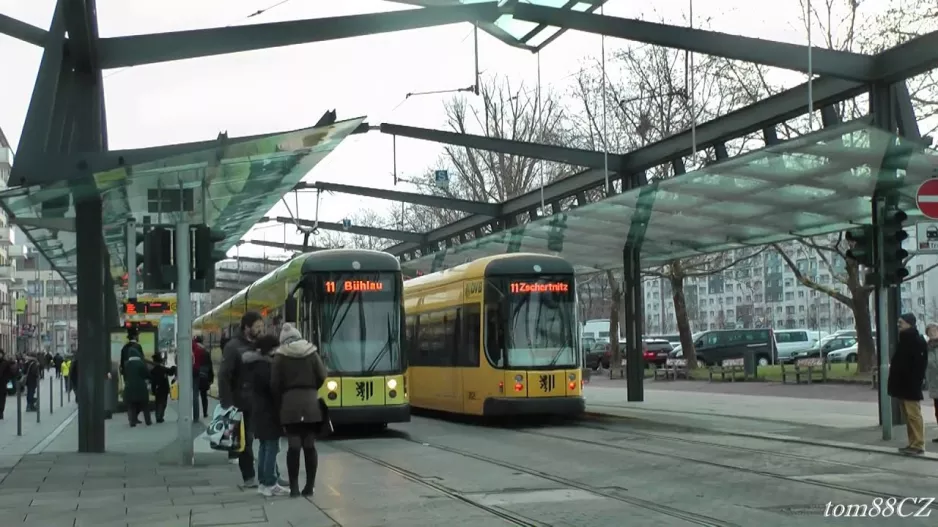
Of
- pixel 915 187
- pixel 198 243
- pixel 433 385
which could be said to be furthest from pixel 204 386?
pixel 915 187

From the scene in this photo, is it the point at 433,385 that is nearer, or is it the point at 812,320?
the point at 433,385

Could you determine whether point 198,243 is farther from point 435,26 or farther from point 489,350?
point 489,350

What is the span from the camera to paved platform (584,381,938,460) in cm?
1931

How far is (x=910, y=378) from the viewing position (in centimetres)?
1616

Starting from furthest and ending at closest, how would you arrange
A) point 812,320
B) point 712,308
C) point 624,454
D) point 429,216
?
point 712,308
point 812,320
point 429,216
point 624,454

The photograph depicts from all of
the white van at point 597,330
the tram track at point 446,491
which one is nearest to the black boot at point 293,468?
the tram track at point 446,491

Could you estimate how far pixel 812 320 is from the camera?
144m

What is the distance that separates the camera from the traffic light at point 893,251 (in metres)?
17.6

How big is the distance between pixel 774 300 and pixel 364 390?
13831cm

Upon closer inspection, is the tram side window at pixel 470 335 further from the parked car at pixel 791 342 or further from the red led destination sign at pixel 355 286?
the parked car at pixel 791 342

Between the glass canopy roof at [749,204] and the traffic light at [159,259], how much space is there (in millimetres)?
8014

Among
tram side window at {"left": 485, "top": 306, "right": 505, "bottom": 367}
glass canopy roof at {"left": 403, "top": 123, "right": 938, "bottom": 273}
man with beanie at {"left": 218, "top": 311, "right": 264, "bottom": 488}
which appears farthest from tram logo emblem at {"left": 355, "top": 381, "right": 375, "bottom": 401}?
man with beanie at {"left": 218, "top": 311, "right": 264, "bottom": 488}

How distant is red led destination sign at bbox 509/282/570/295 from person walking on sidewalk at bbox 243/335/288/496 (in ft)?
33.4

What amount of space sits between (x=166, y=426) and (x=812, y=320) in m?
126
